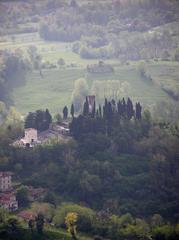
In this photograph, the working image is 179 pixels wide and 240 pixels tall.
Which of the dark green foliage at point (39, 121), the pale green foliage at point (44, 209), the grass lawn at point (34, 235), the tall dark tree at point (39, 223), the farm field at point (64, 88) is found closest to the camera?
the grass lawn at point (34, 235)

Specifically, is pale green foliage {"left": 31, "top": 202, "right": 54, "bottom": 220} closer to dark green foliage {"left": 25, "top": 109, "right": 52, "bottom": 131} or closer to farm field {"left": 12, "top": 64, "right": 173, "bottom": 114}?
dark green foliage {"left": 25, "top": 109, "right": 52, "bottom": 131}

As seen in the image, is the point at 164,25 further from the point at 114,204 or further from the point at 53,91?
the point at 114,204

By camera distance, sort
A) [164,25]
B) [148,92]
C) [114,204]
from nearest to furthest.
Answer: [114,204] → [148,92] → [164,25]

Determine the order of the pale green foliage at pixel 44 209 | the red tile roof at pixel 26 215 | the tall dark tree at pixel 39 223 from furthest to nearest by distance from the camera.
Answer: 1. the pale green foliage at pixel 44 209
2. the red tile roof at pixel 26 215
3. the tall dark tree at pixel 39 223

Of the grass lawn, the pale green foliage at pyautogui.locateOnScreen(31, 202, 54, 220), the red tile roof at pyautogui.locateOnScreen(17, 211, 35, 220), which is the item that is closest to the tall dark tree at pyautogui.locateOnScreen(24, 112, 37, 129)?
the pale green foliage at pyautogui.locateOnScreen(31, 202, 54, 220)

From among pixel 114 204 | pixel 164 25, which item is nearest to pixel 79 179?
pixel 114 204

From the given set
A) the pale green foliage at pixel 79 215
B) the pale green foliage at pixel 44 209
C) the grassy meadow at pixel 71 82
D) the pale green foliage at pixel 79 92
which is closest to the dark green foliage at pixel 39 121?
the pale green foliage at pixel 44 209

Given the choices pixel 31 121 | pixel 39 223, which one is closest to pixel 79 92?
pixel 31 121

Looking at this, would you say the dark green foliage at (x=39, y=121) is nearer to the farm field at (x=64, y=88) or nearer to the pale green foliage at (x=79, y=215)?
the pale green foliage at (x=79, y=215)
